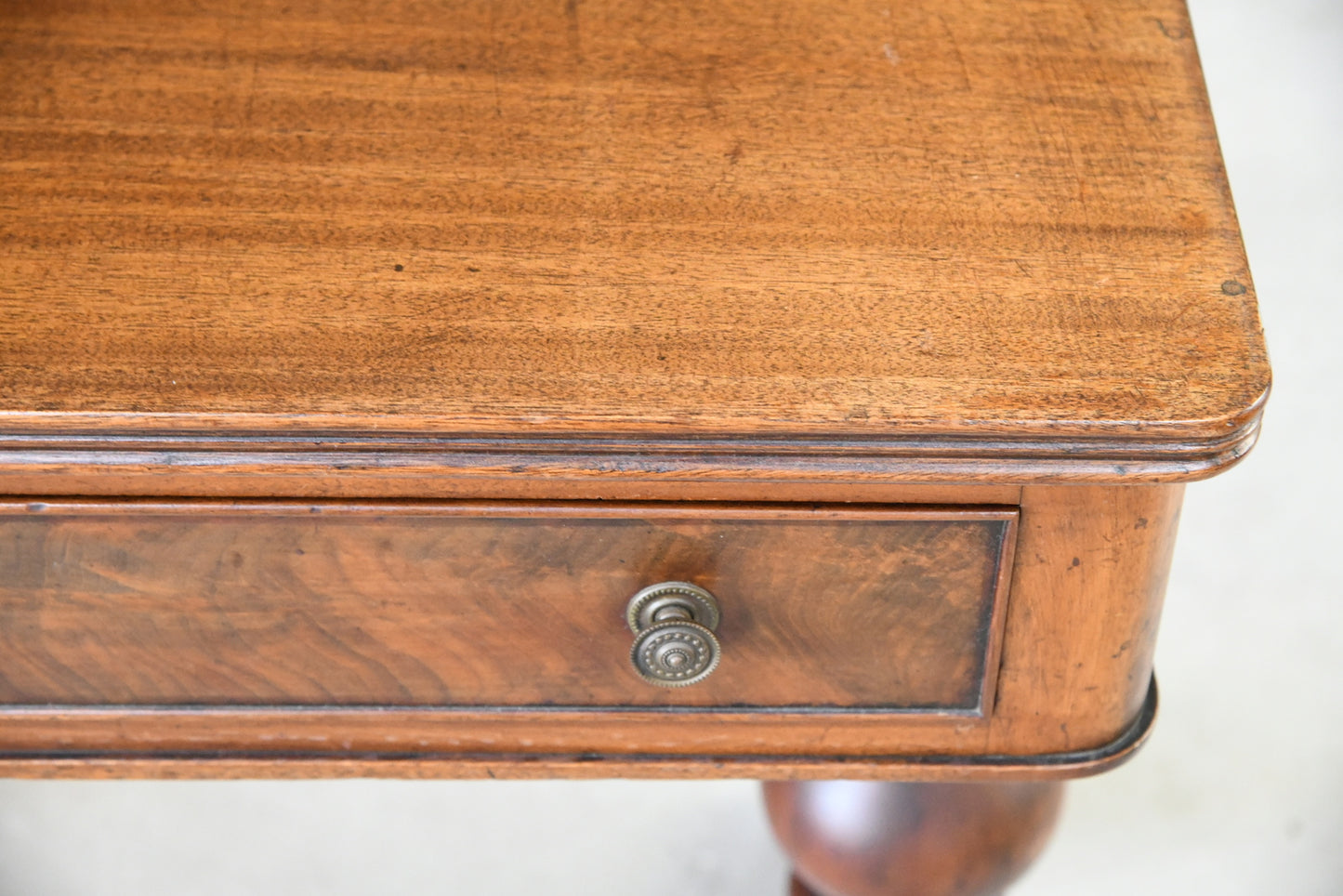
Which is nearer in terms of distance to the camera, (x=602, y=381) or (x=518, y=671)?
(x=602, y=381)

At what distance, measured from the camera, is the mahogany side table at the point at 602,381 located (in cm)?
55

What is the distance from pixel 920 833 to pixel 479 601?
315 mm

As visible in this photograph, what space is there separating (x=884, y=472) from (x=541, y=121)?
0.23m

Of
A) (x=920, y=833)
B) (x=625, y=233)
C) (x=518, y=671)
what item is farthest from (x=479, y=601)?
(x=920, y=833)

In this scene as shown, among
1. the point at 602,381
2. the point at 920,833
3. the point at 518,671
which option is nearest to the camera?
the point at 602,381

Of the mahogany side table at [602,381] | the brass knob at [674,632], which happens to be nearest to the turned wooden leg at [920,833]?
the mahogany side table at [602,381]

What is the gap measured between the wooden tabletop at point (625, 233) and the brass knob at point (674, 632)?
0.26 feet

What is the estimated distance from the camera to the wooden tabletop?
54 cm

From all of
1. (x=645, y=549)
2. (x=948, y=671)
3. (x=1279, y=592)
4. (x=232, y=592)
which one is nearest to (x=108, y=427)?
(x=232, y=592)

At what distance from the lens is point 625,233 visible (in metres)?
0.61

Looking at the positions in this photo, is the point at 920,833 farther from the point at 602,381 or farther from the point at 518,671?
the point at 602,381

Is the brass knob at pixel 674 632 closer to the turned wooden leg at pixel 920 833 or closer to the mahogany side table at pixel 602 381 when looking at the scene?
the mahogany side table at pixel 602 381

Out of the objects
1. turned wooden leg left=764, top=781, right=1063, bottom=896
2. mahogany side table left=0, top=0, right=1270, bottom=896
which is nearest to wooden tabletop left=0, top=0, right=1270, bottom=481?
mahogany side table left=0, top=0, right=1270, bottom=896

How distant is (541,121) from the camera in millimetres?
660
